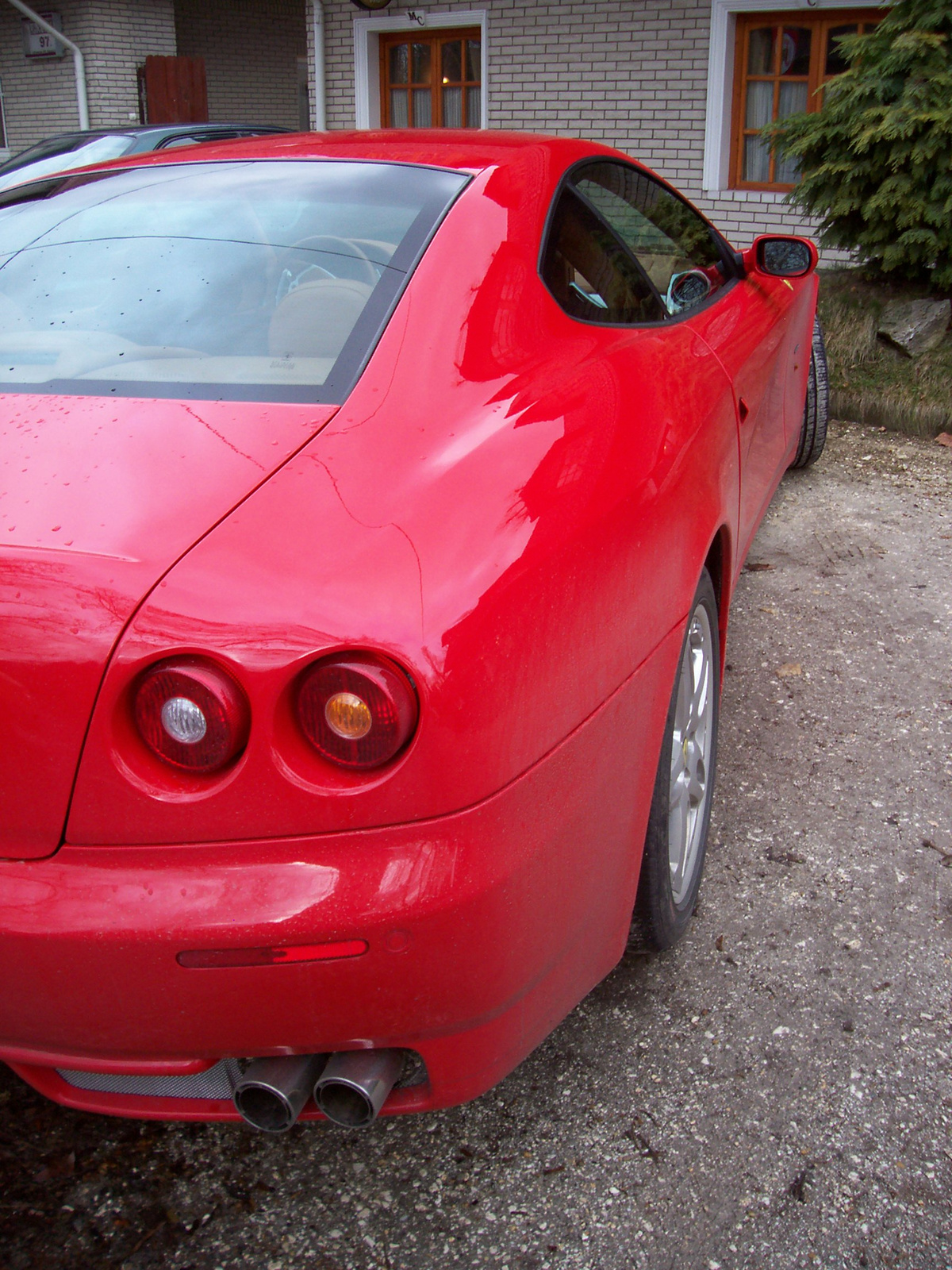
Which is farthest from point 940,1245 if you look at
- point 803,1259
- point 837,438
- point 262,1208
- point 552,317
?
point 837,438

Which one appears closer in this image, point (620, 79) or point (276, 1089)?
point (276, 1089)

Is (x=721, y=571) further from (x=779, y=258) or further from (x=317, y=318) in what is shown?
(x=779, y=258)

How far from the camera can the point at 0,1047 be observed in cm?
146

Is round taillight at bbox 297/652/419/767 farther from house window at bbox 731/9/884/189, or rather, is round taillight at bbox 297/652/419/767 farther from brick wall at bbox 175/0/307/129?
brick wall at bbox 175/0/307/129

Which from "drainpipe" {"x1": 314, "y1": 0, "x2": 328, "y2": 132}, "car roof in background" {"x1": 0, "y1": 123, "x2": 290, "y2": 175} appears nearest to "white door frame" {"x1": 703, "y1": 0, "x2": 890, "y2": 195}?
"drainpipe" {"x1": 314, "y1": 0, "x2": 328, "y2": 132}

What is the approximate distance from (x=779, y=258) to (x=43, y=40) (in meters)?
15.6

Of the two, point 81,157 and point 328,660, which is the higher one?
point 81,157

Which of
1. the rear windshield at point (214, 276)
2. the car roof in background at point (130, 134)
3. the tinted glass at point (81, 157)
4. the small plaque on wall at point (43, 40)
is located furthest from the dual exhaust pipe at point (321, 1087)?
the small plaque on wall at point (43, 40)

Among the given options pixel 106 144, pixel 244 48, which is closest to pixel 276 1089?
pixel 106 144

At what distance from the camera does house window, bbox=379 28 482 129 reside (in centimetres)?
1185

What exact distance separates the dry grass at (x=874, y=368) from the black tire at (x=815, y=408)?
4.27ft

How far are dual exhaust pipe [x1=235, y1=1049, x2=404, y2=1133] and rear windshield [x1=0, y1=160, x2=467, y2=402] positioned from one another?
949mm

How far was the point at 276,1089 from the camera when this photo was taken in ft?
4.68

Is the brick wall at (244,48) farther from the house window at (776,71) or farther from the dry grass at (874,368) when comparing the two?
the dry grass at (874,368)
